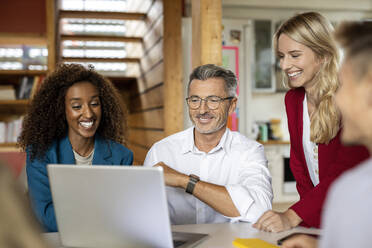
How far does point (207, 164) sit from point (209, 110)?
26 cm

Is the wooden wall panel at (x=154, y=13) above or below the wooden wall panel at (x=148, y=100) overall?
above

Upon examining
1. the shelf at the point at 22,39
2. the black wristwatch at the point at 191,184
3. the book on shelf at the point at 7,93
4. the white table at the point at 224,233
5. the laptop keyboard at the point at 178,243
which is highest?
the shelf at the point at 22,39

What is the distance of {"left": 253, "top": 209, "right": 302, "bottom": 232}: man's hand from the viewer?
1.50 meters

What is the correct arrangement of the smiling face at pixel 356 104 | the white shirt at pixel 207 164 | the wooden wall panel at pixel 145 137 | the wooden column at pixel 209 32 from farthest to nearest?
the wooden wall panel at pixel 145 137 → the wooden column at pixel 209 32 → the white shirt at pixel 207 164 → the smiling face at pixel 356 104

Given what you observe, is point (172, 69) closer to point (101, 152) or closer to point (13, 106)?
point (13, 106)

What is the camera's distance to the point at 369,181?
2.15 ft

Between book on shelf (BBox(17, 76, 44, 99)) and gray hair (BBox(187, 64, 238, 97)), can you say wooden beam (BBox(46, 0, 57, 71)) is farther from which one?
gray hair (BBox(187, 64, 238, 97))

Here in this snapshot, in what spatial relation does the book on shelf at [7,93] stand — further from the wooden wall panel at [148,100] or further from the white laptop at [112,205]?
the white laptop at [112,205]

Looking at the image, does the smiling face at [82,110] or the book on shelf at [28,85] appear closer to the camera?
the smiling face at [82,110]

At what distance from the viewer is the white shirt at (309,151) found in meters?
1.89

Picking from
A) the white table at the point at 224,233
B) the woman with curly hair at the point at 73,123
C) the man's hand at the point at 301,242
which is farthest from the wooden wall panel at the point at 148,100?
the man's hand at the point at 301,242

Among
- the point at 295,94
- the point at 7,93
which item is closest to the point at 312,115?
the point at 295,94

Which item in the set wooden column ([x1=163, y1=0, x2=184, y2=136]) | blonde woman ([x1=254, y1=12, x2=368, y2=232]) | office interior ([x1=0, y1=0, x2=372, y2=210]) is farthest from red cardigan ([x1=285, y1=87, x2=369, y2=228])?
wooden column ([x1=163, y1=0, x2=184, y2=136])

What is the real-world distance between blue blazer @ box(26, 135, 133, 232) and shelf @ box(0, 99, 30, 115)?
82.7 inches
